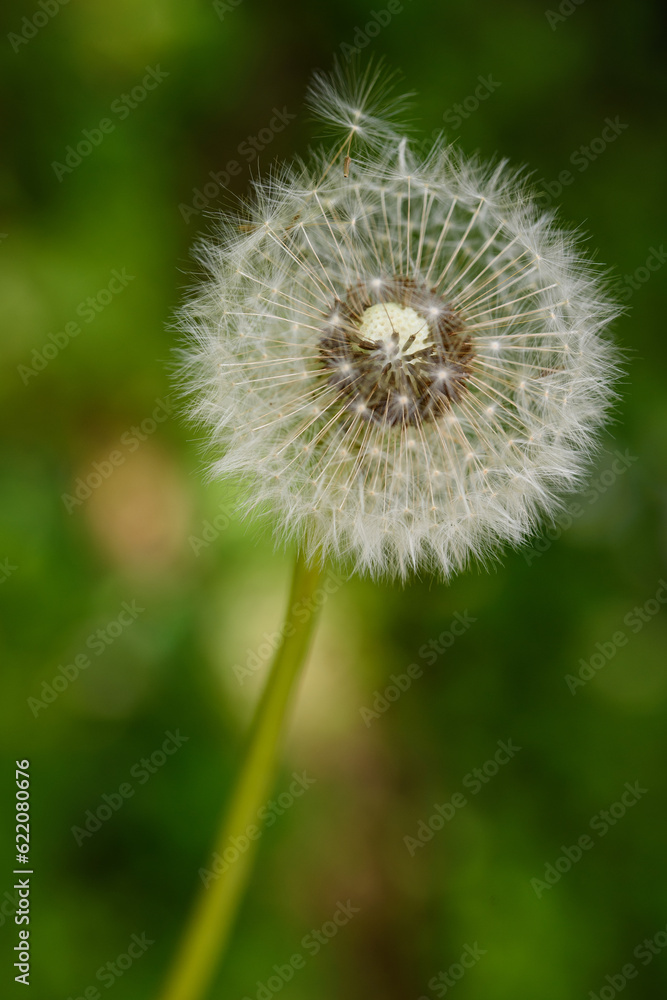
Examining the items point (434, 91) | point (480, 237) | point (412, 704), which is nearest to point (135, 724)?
point (412, 704)

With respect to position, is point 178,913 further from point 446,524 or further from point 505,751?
point 446,524

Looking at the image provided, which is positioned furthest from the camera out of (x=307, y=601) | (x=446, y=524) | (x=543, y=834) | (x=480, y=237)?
(x=543, y=834)
